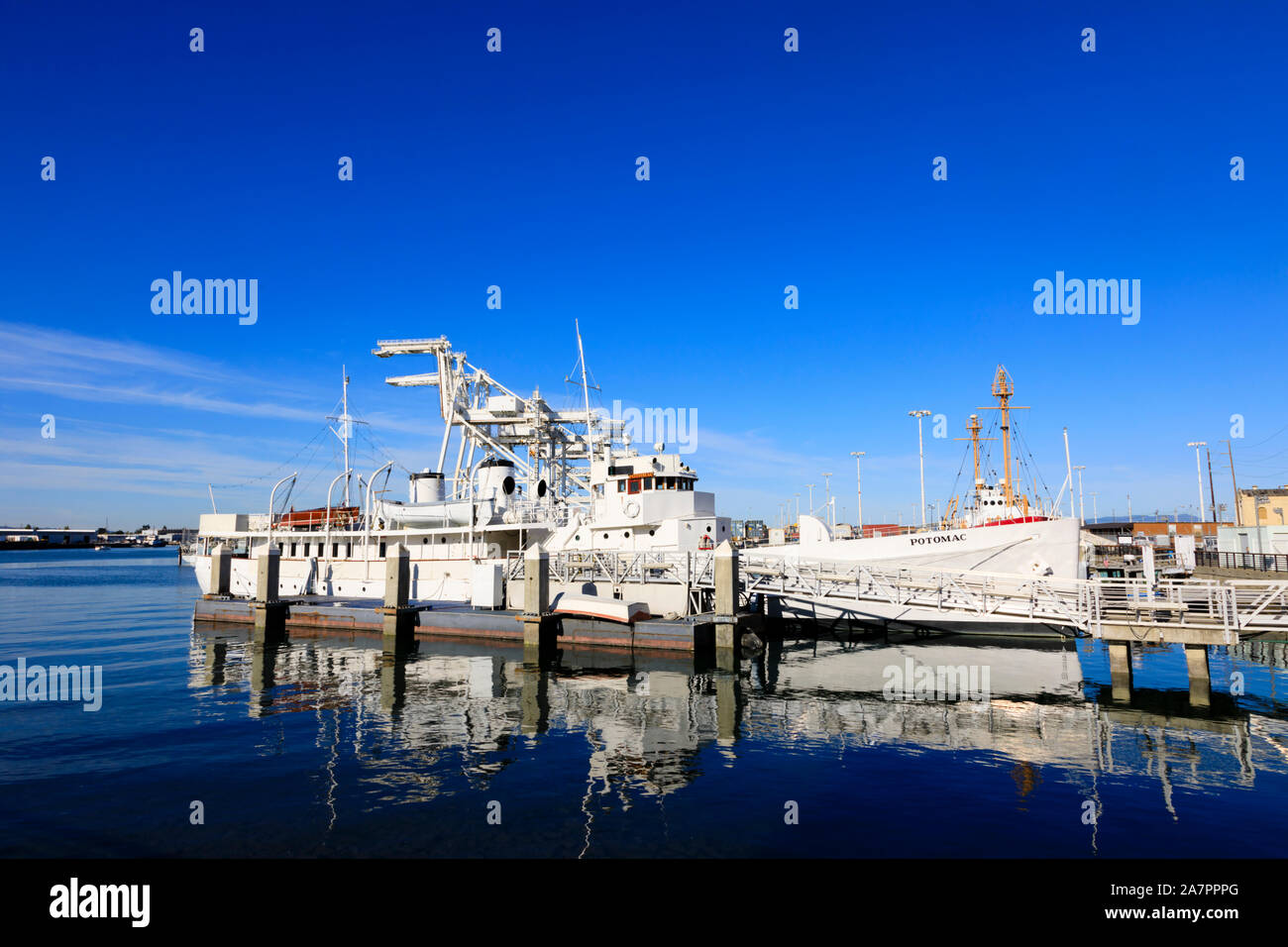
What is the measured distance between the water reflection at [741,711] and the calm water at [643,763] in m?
0.11

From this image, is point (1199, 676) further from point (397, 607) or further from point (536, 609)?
point (397, 607)

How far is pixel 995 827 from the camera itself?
39.6ft

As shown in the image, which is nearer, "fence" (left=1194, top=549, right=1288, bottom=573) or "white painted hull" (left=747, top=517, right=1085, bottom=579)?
"white painted hull" (left=747, top=517, right=1085, bottom=579)

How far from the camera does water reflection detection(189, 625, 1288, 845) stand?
15.4 m

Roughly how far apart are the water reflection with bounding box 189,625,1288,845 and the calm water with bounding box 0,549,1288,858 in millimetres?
106

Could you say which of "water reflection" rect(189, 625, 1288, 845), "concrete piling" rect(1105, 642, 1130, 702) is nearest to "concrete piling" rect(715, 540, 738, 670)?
"water reflection" rect(189, 625, 1288, 845)

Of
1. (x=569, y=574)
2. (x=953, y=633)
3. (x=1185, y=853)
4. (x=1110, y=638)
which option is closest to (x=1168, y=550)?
(x=953, y=633)

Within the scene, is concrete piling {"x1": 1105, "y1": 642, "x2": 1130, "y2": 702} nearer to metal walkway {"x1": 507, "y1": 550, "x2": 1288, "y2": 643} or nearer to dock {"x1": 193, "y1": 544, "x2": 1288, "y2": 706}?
dock {"x1": 193, "y1": 544, "x2": 1288, "y2": 706}

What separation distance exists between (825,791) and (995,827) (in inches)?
124

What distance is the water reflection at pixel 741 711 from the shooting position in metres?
15.4

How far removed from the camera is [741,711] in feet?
68.1

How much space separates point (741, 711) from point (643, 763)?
5686 millimetres

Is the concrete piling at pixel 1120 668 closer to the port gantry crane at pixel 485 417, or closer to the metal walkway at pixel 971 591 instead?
the metal walkway at pixel 971 591

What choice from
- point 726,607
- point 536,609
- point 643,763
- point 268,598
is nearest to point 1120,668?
point 726,607
